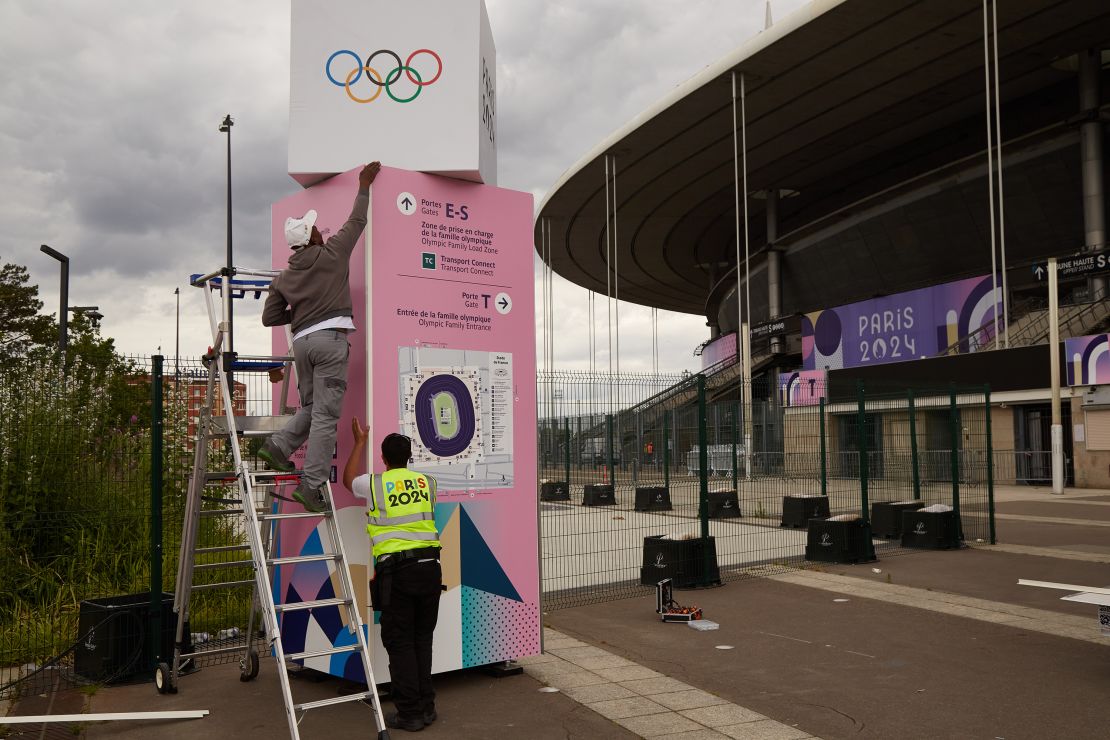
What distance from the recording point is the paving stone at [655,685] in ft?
21.9

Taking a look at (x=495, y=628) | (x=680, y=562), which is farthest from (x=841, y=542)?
(x=495, y=628)

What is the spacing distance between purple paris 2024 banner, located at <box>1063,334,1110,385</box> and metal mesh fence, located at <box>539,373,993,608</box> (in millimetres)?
13895

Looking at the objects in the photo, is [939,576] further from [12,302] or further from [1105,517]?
[12,302]

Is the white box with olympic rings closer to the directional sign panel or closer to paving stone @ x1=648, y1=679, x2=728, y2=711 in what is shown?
paving stone @ x1=648, y1=679, x2=728, y2=711

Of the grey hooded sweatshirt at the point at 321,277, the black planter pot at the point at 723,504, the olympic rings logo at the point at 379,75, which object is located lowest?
the black planter pot at the point at 723,504

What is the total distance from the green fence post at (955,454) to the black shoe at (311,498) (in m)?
11.6

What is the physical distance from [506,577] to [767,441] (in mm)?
7722

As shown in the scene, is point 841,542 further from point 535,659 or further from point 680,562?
point 535,659

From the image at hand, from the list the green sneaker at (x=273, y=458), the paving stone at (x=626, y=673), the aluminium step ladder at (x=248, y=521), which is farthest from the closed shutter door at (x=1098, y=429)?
the green sneaker at (x=273, y=458)

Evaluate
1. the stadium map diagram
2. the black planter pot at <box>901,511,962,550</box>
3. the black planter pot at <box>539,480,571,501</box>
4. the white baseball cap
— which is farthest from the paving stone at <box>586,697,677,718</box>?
the black planter pot at <box>901,511,962,550</box>

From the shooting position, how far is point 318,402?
6.04 metres

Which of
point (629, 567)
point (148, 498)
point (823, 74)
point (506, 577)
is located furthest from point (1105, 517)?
point (823, 74)

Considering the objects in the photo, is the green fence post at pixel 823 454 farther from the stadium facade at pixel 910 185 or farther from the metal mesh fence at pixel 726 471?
the stadium facade at pixel 910 185

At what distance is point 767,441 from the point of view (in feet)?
45.5
